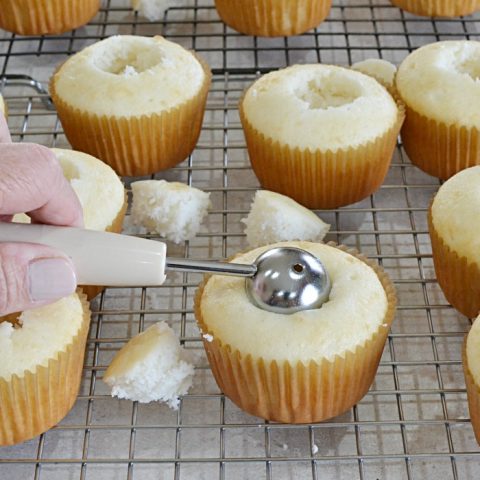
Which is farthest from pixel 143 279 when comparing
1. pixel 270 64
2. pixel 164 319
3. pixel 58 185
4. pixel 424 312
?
pixel 270 64

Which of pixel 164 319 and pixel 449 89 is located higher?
pixel 449 89

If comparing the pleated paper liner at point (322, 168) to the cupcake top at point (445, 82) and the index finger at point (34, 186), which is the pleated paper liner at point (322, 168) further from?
the index finger at point (34, 186)

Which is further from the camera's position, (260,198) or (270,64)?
(270,64)

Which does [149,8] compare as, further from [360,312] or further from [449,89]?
[360,312]

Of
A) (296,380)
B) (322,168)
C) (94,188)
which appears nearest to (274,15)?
(322,168)

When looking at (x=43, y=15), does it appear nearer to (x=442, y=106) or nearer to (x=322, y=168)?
(x=322, y=168)

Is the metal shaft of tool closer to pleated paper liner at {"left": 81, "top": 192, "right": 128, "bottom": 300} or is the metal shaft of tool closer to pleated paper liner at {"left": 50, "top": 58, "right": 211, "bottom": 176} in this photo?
pleated paper liner at {"left": 81, "top": 192, "right": 128, "bottom": 300}

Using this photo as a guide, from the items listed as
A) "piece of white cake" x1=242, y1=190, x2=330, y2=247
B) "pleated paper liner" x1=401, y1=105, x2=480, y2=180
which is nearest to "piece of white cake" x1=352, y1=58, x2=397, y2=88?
"pleated paper liner" x1=401, y1=105, x2=480, y2=180
